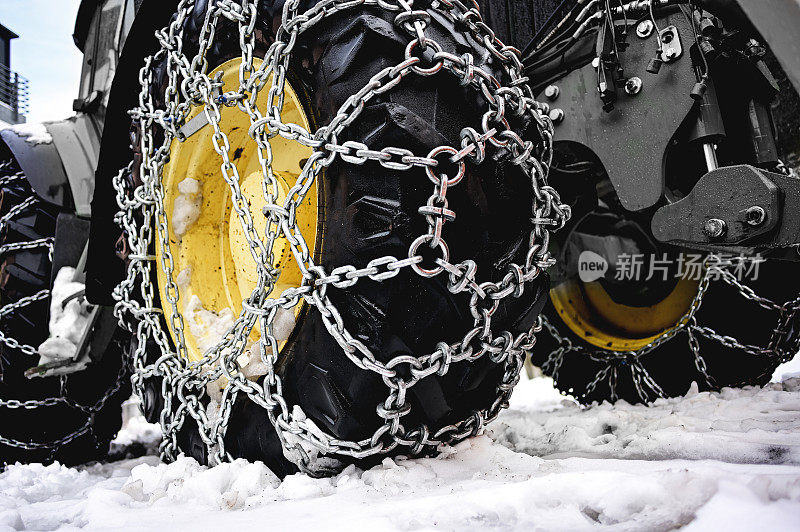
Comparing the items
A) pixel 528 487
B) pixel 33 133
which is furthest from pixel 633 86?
pixel 33 133

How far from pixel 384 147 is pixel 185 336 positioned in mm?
795

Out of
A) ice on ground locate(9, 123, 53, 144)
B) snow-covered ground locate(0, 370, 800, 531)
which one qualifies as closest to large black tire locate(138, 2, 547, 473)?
snow-covered ground locate(0, 370, 800, 531)

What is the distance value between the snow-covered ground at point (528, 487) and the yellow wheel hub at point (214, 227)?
408mm

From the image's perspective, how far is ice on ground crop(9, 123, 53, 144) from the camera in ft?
6.75

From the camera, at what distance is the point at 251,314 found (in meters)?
1.14

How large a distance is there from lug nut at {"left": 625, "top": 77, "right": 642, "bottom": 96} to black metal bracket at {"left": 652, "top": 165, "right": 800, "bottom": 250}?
26cm

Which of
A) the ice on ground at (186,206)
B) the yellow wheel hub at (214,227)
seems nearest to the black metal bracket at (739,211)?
the yellow wheel hub at (214,227)

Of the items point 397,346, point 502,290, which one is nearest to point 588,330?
point 502,290

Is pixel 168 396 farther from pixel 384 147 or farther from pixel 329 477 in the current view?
pixel 384 147

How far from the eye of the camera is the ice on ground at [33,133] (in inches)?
81.0

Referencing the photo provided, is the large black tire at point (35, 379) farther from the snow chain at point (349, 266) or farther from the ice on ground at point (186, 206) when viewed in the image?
the snow chain at point (349, 266)

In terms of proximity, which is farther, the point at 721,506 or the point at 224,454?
the point at 224,454

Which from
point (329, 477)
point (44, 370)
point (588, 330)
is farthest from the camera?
point (588, 330)

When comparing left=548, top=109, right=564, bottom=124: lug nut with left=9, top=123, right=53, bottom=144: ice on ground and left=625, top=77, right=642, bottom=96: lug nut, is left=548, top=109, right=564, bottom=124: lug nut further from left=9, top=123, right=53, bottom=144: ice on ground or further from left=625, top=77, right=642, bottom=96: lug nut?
left=9, top=123, right=53, bottom=144: ice on ground
